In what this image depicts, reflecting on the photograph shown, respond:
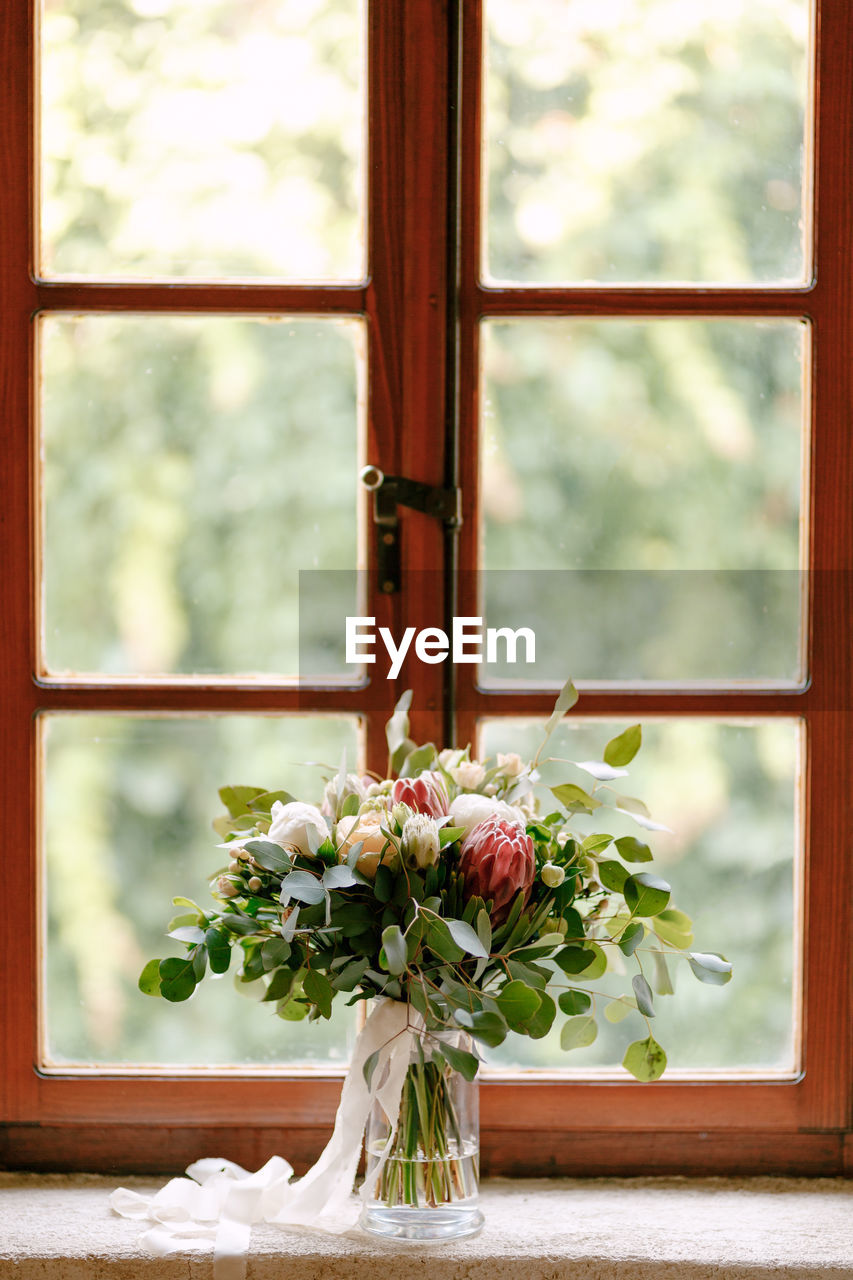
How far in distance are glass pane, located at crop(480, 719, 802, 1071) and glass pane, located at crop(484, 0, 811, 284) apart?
52 cm

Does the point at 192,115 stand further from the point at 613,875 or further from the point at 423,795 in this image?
the point at 613,875

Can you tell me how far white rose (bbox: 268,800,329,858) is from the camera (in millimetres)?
902

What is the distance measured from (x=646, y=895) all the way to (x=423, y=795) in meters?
0.22

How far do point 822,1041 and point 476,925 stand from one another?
518mm

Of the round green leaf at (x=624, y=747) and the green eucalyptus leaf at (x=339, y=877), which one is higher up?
the round green leaf at (x=624, y=747)

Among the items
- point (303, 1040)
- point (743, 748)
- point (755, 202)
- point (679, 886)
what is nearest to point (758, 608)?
point (743, 748)

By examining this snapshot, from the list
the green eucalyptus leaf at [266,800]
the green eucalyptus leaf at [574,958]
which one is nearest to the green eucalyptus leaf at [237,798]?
the green eucalyptus leaf at [266,800]

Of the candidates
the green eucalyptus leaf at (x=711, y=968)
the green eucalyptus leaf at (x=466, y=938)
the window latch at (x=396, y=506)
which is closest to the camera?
the green eucalyptus leaf at (x=466, y=938)

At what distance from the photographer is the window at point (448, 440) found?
1.17 metres

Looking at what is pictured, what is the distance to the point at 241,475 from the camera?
1.20m

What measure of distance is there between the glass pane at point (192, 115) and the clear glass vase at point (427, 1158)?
2.66 ft

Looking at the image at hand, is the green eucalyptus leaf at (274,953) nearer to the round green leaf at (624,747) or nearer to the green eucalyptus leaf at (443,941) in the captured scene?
the green eucalyptus leaf at (443,941)

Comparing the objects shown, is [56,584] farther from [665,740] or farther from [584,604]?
[665,740]

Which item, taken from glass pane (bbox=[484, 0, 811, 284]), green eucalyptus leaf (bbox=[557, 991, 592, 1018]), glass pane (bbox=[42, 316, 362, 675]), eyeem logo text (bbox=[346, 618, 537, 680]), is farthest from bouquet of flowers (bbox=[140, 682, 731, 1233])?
glass pane (bbox=[484, 0, 811, 284])
